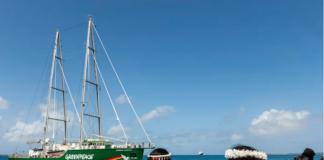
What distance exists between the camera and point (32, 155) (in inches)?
2227

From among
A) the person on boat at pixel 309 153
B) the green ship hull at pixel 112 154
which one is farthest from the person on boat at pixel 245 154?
the green ship hull at pixel 112 154

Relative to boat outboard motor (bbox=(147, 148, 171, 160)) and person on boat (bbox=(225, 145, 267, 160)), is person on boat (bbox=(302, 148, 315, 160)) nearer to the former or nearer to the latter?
boat outboard motor (bbox=(147, 148, 171, 160))

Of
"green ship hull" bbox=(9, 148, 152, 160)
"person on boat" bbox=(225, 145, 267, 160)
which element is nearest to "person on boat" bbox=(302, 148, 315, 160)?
"person on boat" bbox=(225, 145, 267, 160)

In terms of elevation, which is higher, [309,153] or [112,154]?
[112,154]

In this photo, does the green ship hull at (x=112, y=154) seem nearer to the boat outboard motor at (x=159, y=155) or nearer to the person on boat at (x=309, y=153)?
the boat outboard motor at (x=159, y=155)

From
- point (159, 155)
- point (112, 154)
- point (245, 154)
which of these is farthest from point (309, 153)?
point (112, 154)

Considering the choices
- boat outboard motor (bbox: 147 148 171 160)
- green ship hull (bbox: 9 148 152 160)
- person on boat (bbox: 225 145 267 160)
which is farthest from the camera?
green ship hull (bbox: 9 148 152 160)

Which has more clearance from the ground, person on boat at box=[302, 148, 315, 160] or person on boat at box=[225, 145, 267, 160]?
person on boat at box=[225, 145, 267, 160]

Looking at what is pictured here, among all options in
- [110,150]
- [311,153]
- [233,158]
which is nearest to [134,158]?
[110,150]

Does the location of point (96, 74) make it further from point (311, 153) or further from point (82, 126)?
point (311, 153)

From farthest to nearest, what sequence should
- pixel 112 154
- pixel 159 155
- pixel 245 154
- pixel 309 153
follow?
pixel 112 154 < pixel 159 155 < pixel 309 153 < pixel 245 154

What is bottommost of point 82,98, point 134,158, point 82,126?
point 134,158

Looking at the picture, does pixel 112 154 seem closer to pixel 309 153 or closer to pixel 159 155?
pixel 159 155

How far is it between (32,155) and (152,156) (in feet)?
108
